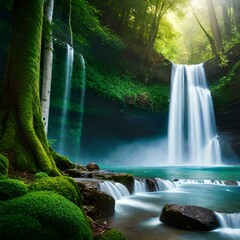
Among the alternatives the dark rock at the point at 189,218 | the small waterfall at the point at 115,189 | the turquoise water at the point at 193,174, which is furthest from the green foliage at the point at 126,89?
the dark rock at the point at 189,218

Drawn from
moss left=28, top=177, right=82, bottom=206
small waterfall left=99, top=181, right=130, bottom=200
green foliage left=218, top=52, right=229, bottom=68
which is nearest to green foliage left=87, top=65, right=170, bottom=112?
green foliage left=218, top=52, right=229, bottom=68

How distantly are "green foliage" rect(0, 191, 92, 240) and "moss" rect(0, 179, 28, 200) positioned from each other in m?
0.11

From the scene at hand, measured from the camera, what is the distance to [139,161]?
26906mm

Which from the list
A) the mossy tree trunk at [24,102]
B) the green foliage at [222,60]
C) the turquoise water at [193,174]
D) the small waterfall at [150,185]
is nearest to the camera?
the mossy tree trunk at [24,102]

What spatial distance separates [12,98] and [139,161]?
71.4ft

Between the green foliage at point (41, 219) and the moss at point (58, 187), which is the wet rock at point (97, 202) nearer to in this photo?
the moss at point (58, 187)

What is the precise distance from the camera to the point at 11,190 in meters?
2.78

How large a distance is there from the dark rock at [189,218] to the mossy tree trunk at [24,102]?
2.39 m

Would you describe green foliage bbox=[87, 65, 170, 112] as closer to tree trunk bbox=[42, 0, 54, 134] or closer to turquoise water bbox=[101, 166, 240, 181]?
turquoise water bbox=[101, 166, 240, 181]

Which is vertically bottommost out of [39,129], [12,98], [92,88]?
[39,129]

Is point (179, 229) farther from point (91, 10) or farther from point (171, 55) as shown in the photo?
point (171, 55)

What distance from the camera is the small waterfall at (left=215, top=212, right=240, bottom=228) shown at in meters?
5.04

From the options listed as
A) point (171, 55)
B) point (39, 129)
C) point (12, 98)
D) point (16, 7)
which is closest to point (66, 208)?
point (39, 129)

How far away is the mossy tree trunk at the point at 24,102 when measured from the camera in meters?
5.55
